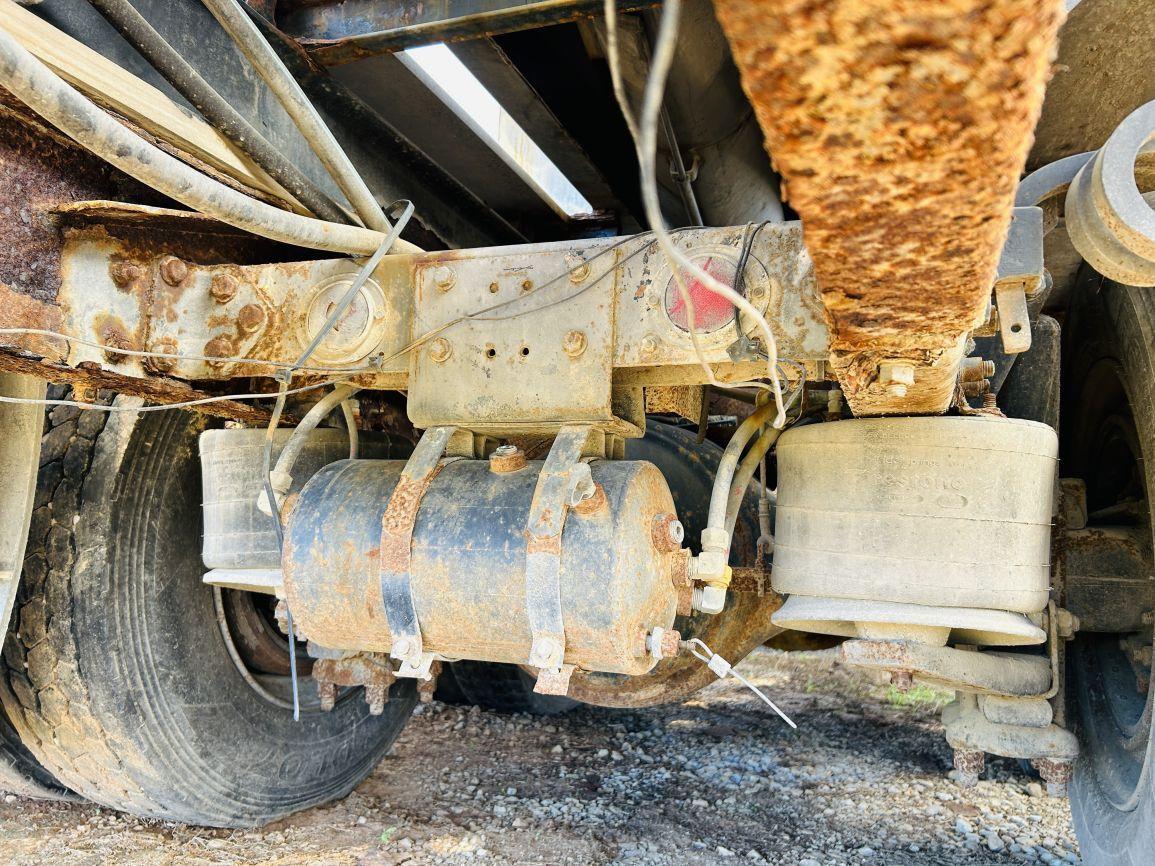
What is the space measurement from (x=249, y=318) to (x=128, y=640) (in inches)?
35.0

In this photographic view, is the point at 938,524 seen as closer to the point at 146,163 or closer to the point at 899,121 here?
the point at 899,121

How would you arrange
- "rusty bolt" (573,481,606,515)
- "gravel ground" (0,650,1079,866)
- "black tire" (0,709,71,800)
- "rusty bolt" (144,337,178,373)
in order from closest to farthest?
"rusty bolt" (573,481,606,515) < "rusty bolt" (144,337,178,373) < "black tire" (0,709,71,800) < "gravel ground" (0,650,1079,866)

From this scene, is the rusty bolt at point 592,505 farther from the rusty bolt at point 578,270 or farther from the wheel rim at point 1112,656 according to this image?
the wheel rim at point 1112,656

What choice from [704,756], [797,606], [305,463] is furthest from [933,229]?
[704,756]

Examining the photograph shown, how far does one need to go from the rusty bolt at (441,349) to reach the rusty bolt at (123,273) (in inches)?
20.7

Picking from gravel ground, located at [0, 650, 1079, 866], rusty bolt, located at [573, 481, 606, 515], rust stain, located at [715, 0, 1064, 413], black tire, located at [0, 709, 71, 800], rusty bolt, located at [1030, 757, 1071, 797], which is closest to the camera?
rust stain, located at [715, 0, 1064, 413]

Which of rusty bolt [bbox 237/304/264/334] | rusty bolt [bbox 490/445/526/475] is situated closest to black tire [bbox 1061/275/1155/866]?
rusty bolt [bbox 490/445/526/475]

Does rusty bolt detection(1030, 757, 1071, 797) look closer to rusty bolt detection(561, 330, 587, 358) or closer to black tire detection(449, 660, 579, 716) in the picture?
rusty bolt detection(561, 330, 587, 358)

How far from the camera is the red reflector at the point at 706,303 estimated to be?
1.26 metres

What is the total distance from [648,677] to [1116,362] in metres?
1.31

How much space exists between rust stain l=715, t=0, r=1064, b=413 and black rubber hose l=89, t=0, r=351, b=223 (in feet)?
3.57

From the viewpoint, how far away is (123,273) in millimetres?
1357

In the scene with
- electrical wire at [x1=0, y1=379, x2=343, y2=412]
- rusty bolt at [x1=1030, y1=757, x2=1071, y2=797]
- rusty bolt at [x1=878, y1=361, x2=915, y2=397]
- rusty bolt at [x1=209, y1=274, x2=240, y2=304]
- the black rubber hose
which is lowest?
rusty bolt at [x1=1030, y1=757, x2=1071, y2=797]

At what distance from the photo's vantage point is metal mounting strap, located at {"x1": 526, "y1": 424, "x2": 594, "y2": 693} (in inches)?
49.4
